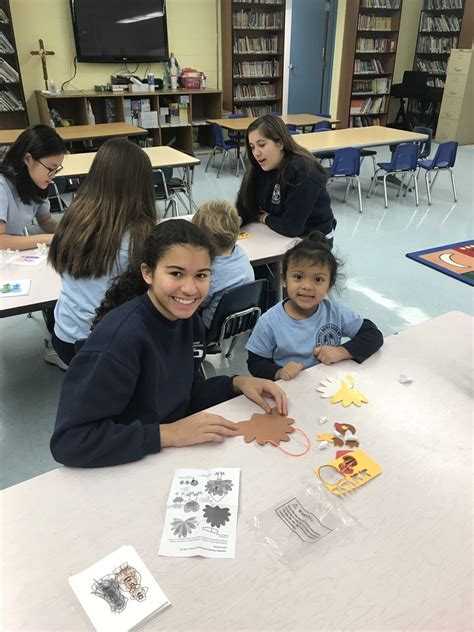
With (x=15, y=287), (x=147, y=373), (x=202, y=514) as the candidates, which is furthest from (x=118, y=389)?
(x=15, y=287)

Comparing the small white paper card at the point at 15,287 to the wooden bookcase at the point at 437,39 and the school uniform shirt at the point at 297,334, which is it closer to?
the school uniform shirt at the point at 297,334

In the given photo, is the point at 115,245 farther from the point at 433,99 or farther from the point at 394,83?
the point at 394,83

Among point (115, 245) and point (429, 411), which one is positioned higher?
point (115, 245)

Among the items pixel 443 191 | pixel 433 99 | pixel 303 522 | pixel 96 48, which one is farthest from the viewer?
pixel 433 99

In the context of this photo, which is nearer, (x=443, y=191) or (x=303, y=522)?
(x=303, y=522)

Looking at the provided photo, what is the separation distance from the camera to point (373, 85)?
9219 millimetres

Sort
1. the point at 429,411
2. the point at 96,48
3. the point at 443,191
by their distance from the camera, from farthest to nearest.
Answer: the point at 96,48, the point at 443,191, the point at 429,411

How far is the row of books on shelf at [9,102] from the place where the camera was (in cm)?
645

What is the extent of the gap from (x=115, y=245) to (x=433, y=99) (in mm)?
9060

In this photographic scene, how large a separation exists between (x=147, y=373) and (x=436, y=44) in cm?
1027

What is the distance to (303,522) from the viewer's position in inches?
38.5

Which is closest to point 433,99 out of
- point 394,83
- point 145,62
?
point 394,83

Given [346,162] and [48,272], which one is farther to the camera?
[346,162]

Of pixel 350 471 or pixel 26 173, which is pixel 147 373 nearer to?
pixel 350 471
